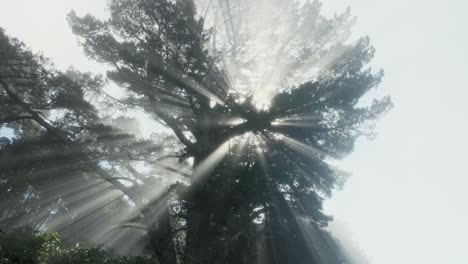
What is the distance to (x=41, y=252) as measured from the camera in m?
10.6

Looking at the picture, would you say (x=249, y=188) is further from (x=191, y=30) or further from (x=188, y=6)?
(x=188, y=6)

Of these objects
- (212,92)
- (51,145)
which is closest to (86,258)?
(51,145)

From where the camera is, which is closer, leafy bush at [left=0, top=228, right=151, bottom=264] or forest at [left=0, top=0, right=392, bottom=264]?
leafy bush at [left=0, top=228, right=151, bottom=264]

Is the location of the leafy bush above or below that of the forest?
below

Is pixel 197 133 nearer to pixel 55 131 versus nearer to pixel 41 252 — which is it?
pixel 55 131

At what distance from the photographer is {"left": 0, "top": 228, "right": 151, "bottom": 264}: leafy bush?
991cm

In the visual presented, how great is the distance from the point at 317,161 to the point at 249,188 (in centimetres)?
369

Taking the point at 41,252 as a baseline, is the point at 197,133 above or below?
above

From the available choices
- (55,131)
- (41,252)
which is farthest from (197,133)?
(41,252)

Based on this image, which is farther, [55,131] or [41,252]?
[55,131]

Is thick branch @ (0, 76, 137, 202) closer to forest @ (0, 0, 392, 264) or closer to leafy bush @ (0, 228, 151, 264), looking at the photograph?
forest @ (0, 0, 392, 264)

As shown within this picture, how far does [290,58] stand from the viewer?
20.8 metres

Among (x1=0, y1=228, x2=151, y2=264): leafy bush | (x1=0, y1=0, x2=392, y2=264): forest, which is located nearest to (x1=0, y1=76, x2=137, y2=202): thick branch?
(x1=0, y1=0, x2=392, y2=264): forest

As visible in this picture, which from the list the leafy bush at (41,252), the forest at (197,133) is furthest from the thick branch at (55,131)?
the leafy bush at (41,252)
